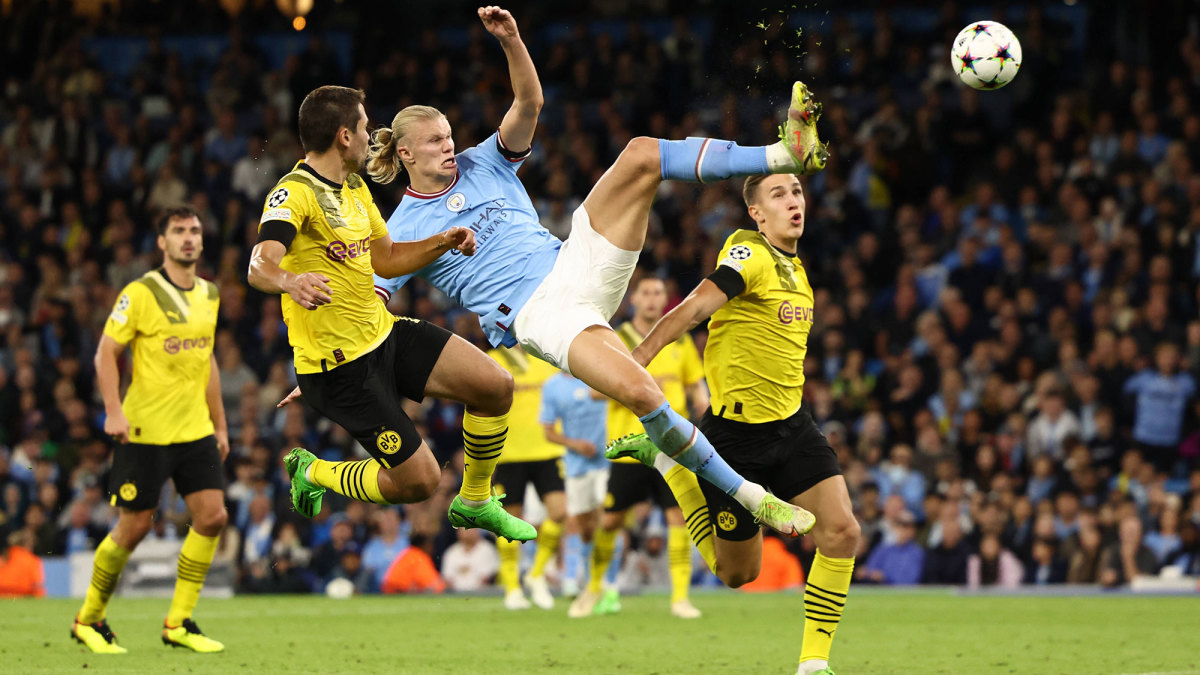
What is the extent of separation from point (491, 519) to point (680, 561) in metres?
5.14

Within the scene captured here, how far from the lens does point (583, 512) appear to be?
44.7 ft

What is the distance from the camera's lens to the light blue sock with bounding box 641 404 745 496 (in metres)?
7.02

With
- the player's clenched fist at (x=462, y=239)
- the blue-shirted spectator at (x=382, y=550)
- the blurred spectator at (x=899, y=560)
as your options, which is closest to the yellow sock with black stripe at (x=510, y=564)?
the blue-shirted spectator at (x=382, y=550)

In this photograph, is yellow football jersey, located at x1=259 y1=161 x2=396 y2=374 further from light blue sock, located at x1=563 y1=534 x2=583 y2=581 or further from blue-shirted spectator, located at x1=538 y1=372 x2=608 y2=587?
light blue sock, located at x1=563 y1=534 x2=583 y2=581

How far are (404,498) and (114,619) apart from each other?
19.4 ft

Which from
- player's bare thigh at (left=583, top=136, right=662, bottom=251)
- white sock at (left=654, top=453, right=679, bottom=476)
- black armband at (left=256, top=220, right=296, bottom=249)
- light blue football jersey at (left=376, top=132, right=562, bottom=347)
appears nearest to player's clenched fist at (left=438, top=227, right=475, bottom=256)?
light blue football jersey at (left=376, top=132, right=562, bottom=347)

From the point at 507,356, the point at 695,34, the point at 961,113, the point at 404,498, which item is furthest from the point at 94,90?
the point at 404,498

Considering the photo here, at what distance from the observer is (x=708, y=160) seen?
275 inches

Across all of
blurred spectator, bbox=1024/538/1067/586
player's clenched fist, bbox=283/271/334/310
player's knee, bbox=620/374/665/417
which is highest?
player's clenched fist, bbox=283/271/334/310

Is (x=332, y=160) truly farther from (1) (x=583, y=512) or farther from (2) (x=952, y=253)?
(2) (x=952, y=253)

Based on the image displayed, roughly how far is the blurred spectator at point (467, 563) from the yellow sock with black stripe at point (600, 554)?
3.16 metres

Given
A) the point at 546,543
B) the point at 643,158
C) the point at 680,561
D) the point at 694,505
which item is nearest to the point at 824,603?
the point at 694,505

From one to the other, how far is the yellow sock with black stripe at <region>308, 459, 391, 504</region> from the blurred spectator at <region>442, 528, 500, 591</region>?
8.00 m

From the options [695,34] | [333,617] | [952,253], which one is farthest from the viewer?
[695,34]
